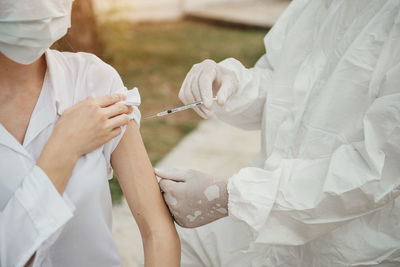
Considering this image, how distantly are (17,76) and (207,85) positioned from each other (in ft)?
2.37

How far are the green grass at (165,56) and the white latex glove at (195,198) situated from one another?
1.90 metres

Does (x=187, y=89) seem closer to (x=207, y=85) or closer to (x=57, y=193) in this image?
(x=207, y=85)

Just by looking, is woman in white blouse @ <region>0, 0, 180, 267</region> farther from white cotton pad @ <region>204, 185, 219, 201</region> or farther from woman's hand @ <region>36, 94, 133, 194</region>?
white cotton pad @ <region>204, 185, 219, 201</region>

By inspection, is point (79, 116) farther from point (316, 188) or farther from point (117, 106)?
point (316, 188)

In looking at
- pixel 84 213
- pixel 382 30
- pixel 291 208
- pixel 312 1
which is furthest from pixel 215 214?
pixel 312 1

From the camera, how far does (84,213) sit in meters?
1.48

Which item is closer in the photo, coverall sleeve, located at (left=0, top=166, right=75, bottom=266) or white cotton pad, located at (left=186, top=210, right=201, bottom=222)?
coverall sleeve, located at (left=0, top=166, right=75, bottom=266)

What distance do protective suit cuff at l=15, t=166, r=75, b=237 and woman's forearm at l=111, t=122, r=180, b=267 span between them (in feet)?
1.09

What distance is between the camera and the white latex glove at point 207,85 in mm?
1877

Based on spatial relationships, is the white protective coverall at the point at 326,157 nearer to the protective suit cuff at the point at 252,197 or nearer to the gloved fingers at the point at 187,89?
the protective suit cuff at the point at 252,197

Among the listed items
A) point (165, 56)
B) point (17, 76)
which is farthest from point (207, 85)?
point (165, 56)

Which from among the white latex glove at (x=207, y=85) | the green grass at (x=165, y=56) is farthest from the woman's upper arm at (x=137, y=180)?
the green grass at (x=165, y=56)

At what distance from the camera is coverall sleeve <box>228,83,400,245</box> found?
1.45m

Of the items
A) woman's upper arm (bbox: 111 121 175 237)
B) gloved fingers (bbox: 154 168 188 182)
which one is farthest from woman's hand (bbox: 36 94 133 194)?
gloved fingers (bbox: 154 168 188 182)
